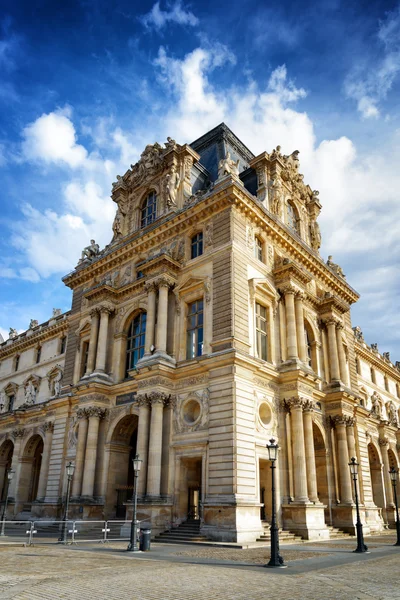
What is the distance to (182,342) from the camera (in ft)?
92.2

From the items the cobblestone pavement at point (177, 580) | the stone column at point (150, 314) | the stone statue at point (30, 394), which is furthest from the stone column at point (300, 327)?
the stone statue at point (30, 394)

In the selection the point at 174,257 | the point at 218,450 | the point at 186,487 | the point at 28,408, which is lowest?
the point at 186,487

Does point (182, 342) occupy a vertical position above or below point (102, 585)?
above

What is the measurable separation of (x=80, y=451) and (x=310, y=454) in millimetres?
14051

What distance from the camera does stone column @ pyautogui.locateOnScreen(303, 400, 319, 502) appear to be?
26531mm

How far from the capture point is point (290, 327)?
1156 inches

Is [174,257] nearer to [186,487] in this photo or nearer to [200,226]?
[200,226]

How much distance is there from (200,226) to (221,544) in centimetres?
1762

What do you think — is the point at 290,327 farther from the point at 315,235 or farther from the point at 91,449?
the point at 91,449

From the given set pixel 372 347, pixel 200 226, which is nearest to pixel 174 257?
pixel 200 226

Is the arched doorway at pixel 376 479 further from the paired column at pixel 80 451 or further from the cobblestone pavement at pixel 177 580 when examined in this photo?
the cobblestone pavement at pixel 177 580

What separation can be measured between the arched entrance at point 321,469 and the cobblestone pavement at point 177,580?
Result: 13999mm

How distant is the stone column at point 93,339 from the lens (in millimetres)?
32750

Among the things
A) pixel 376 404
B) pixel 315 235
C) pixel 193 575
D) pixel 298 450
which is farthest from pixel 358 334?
pixel 193 575
